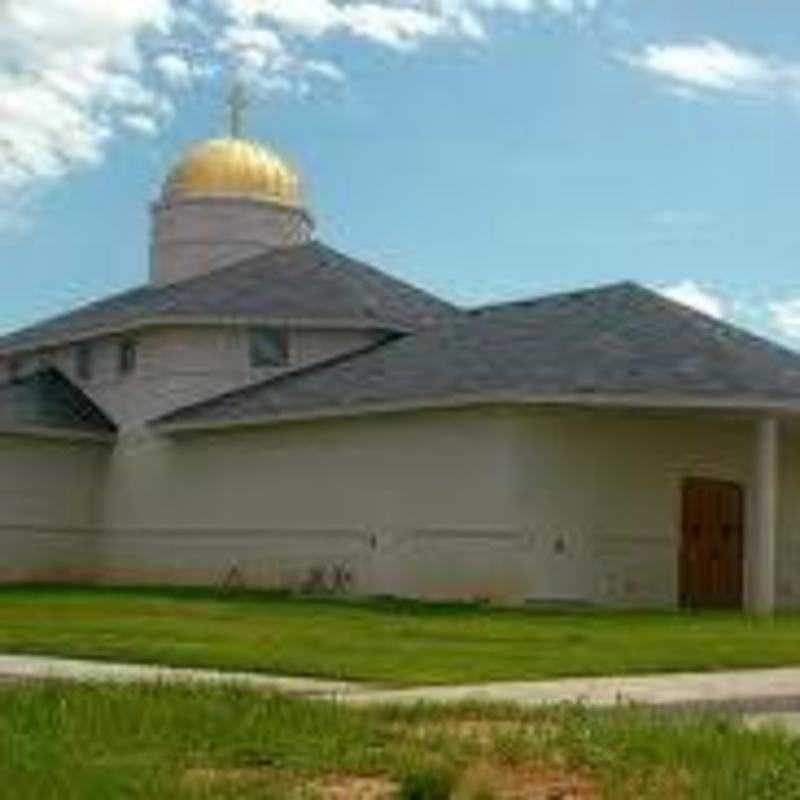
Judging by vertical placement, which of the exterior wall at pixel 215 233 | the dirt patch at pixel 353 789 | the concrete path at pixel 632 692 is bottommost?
the dirt patch at pixel 353 789

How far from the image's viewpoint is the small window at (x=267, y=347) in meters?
40.7

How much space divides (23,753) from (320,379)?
26118 mm

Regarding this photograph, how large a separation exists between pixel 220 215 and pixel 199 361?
779 cm

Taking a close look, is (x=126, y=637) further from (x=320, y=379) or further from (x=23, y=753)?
(x=320, y=379)

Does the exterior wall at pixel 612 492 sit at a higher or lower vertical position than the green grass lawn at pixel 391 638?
higher

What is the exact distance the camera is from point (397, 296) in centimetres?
4303

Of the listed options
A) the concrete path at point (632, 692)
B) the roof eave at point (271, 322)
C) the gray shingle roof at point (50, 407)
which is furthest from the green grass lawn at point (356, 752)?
the gray shingle roof at point (50, 407)

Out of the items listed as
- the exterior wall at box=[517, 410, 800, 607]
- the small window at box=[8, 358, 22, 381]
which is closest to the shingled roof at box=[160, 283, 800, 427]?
the exterior wall at box=[517, 410, 800, 607]

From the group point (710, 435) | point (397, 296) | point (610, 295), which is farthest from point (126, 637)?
point (397, 296)

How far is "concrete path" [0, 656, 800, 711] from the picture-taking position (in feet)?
55.7

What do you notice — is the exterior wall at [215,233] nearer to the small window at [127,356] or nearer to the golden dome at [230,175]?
the golden dome at [230,175]

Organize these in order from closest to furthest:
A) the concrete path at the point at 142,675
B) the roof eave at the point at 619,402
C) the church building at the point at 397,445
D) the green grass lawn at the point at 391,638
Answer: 1. the concrete path at the point at 142,675
2. the green grass lawn at the point at 391,638
3. the roof eave at the point at 619,402
4. the church building at the point at 397,445

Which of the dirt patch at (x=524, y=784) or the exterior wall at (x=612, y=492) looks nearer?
the dirt patch at (x=524, y=784)

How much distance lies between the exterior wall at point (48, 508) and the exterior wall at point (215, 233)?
23.5 feet
